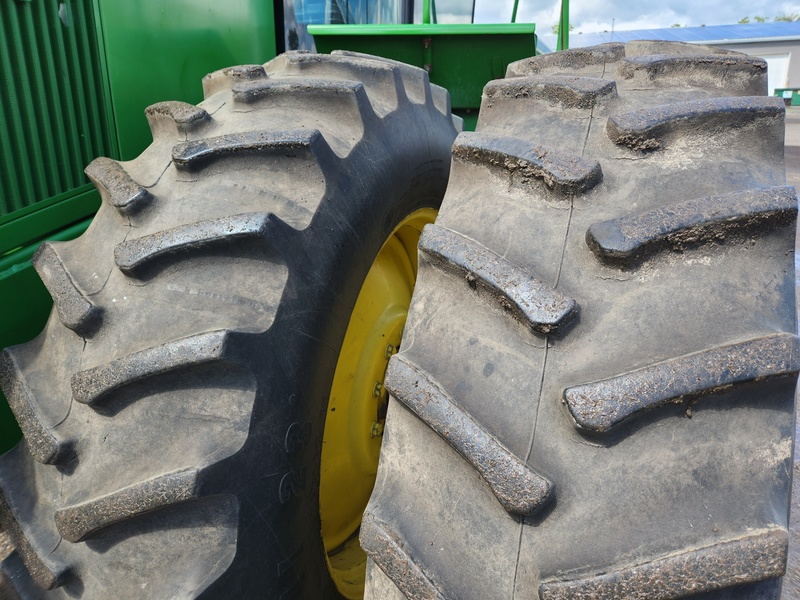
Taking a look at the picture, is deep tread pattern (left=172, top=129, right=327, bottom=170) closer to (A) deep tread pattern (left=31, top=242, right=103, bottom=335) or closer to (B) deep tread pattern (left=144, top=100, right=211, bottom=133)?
(B) deep tread pattern (left=144, top=100, right=211, bottom=133)

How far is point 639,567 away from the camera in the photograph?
2.02ft

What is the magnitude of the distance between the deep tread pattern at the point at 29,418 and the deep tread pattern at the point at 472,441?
428mm

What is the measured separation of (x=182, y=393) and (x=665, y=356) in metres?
0.56

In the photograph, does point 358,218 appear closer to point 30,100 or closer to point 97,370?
point 97,370

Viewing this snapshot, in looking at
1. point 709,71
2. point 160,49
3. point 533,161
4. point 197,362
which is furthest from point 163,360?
point 709,71

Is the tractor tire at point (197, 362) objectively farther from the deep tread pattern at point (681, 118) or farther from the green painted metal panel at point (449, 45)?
the green painted metal panel at point (449, 45)

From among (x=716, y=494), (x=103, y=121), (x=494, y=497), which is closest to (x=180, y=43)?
(x=103, y=121)

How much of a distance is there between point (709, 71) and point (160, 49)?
99 centimetres

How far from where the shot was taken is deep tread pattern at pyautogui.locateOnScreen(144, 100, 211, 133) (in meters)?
1.02

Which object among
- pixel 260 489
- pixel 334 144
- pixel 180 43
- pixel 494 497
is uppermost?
pixel 180 43

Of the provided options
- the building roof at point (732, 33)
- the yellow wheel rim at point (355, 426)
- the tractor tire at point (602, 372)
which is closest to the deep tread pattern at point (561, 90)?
the tractor tire at point (602, 372)

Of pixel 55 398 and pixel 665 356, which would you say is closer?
pixel 665 356

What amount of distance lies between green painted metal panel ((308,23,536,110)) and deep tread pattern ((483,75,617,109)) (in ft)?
2.82

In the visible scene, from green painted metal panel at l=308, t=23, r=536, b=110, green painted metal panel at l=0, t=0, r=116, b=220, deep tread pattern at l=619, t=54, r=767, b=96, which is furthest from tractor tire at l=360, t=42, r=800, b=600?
green painted metal panel at l=308, t=23, r=536, b=110
